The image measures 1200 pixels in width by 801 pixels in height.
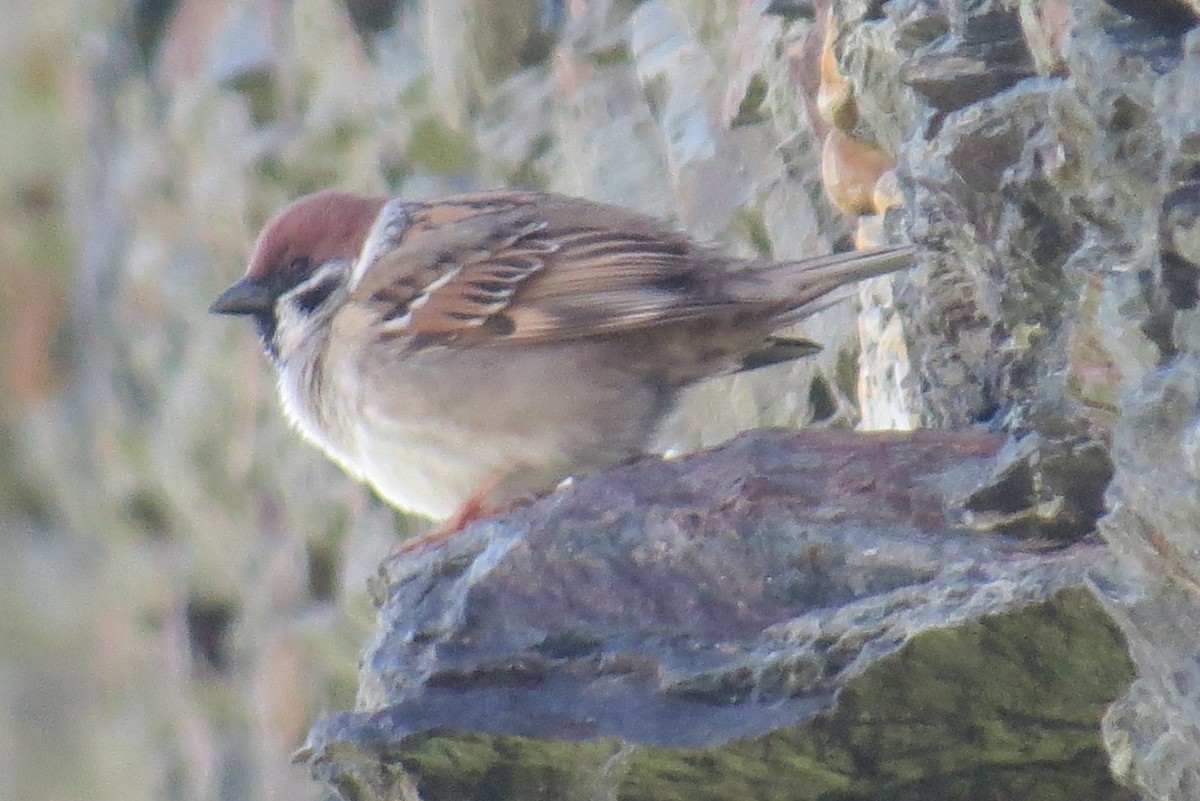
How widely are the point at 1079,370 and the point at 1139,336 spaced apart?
7.2 inches

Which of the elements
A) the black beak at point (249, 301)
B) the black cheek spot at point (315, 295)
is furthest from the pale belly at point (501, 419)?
the black beak at point (249, 301)

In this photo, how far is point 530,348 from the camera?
3922 millimetres

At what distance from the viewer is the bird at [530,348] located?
3.86 m

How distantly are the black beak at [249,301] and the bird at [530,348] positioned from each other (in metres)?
0.23

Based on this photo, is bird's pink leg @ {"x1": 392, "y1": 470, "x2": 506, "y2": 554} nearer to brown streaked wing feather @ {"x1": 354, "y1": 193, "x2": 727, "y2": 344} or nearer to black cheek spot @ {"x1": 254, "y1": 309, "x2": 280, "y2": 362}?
brown streaked wing feather @ {"x1": 354, "y1": 193, "x2": 727, "y2": 344}

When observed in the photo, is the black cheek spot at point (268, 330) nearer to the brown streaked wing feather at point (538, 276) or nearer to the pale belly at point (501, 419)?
the brown streaked wing feather at point (538, 276)

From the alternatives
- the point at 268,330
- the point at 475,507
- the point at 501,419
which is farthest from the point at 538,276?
the point at 268,330

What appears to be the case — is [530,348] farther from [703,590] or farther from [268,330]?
[703,590]

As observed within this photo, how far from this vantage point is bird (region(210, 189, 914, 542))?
12.7ft

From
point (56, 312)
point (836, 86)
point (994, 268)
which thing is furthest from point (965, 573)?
point (56, 312)

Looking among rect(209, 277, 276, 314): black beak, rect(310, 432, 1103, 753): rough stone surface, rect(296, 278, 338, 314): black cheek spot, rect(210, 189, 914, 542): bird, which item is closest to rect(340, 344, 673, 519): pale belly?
rect(210, 189, 914, 542): bird

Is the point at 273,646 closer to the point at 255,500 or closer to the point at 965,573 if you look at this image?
the point at 255,500

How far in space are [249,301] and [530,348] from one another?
78 cm

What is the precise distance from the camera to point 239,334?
22.7 ft
